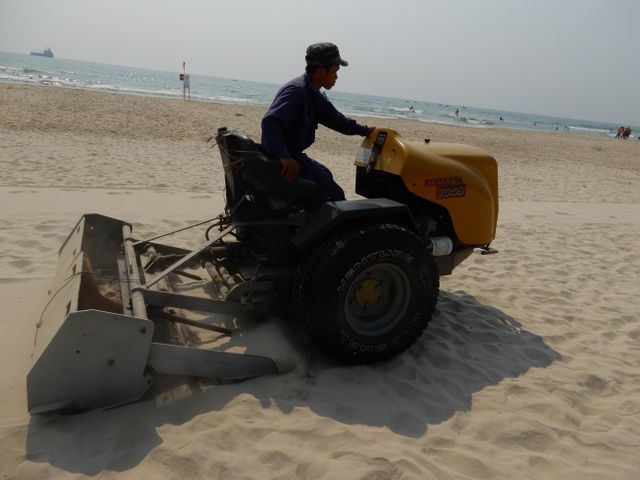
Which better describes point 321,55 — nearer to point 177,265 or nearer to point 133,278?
point 177,265

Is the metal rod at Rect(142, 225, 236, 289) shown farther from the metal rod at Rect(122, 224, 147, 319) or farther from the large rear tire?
the large rear tire

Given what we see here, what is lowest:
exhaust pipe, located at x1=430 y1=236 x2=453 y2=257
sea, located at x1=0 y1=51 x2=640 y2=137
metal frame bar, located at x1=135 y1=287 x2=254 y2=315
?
metal frame bar, located at x1=135 y1=287 x2=254 y2=315

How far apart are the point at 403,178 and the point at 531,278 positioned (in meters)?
2.52

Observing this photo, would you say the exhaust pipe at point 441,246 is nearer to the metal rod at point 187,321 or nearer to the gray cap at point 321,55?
the gray cap at point 321,55

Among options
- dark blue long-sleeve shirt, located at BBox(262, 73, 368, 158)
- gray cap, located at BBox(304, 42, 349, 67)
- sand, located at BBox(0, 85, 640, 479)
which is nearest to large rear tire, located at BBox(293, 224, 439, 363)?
sand, located at BBox(0, 85, 640, 479)

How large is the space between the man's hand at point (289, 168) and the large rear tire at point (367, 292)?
1.51 feet

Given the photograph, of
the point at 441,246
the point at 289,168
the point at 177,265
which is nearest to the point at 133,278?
the point at 177,265

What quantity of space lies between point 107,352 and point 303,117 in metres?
1.83

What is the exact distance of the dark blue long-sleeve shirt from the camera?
2912mm

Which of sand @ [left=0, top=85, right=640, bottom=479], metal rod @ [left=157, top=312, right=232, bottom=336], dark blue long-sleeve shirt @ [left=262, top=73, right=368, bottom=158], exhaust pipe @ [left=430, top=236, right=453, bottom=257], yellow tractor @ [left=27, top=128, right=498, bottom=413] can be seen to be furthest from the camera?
exhaust pipe @ [left=430, top=236, right=453, bottom=257]

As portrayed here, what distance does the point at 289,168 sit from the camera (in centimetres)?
287

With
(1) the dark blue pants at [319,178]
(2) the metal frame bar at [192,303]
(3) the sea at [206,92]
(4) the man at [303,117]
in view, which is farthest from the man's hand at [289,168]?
(3) the sea at [206,92]

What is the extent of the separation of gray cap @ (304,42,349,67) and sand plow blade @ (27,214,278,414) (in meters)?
1.65

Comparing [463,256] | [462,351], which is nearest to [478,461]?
[462,351]
